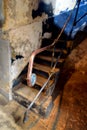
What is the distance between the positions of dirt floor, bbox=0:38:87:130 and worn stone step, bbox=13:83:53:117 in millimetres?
148

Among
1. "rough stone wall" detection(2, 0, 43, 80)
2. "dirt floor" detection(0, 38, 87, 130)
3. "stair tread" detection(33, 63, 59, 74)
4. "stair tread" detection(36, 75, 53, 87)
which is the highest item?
"rough stone wall" detection(2, 0, 43, 80)

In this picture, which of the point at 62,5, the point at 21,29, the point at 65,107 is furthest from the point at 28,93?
the point at 62,5

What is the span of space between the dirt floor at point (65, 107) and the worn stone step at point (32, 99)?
148 mm

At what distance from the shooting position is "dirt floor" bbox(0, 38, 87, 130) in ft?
10.6

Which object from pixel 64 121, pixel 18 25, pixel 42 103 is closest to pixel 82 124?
pixel 64 121

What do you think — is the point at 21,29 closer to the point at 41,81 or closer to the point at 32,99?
the point at 41,81

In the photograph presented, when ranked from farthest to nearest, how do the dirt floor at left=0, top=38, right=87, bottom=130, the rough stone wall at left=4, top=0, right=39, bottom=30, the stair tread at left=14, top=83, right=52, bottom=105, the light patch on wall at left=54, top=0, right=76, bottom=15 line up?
the light patch on wall at left=54, top=0, right=76, bottom=15, the stair tread at left=14, top=83, right=52, bottom=105, the dirt floor at left=0, top=38, right=87, bottom=130, the rough stone wall at left=4, top=0, right=39, bottom=30

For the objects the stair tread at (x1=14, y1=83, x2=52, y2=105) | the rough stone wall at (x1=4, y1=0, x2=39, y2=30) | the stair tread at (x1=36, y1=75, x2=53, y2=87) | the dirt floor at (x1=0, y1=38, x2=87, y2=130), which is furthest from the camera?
the stair tread at (x1=36, y1=75, x2=53, y2=87)

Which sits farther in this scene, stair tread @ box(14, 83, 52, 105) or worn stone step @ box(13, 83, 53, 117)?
stair tread @ box(14, 83, 52, 105)

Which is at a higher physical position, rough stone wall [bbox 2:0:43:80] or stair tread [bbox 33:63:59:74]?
rough stone wall [bbox 2:0:43:80]

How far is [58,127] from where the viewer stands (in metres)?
3.22

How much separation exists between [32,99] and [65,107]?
0.80 m

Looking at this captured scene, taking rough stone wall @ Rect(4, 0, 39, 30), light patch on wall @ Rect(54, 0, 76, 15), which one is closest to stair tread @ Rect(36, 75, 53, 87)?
rough stone wall @ Rect(4, 0, 39, 30)

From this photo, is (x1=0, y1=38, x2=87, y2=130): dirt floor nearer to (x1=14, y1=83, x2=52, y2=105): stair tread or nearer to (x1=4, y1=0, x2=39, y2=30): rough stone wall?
(x1=14, y1=83, x2=52, y2=105): stair tread
